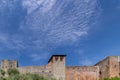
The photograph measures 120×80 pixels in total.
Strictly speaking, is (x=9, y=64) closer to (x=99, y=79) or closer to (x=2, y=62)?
(x=2, y=62)

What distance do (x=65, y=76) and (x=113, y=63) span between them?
282 inches

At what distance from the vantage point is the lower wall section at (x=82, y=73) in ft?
193

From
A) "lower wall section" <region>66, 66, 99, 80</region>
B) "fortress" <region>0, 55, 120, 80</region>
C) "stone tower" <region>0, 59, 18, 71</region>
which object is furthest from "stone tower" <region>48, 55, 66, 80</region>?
"stone tower" <region>0, 59, 18, 71</region>

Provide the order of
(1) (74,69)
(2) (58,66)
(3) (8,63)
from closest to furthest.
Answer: (3) (8,63) → (2) (58,66) → (1) (74,69)

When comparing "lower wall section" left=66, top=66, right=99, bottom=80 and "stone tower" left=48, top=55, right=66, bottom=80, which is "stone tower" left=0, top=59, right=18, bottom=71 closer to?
"stone tower" left=48, top=55, right=66, bottom=80

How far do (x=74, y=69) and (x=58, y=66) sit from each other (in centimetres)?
241

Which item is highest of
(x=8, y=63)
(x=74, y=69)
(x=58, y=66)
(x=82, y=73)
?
(x=8, y=63)

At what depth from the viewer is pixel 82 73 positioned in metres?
59.2

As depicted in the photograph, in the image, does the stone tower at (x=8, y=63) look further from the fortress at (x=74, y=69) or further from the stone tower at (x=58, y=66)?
the stone tower at (x=58, y=66)

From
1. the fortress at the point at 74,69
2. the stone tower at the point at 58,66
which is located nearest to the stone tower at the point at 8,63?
the fortress at the point at 74,69

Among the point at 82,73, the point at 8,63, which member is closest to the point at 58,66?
the point at 82,73

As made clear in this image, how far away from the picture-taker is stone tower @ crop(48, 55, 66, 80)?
191ft

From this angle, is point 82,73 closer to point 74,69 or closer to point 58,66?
point 74,69

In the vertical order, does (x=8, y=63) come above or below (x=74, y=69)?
above
